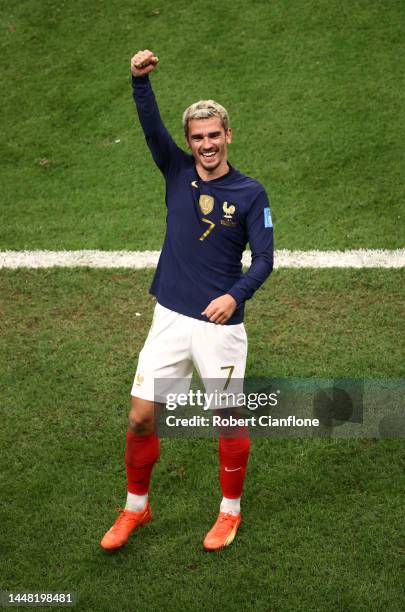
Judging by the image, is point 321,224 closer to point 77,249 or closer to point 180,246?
point 77,249

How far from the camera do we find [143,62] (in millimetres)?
4195

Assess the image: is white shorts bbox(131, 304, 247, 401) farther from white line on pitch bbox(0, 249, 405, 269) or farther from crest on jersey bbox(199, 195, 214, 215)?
white line on pitch bbox(0, 249, 405, 269)

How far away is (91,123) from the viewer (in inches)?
360

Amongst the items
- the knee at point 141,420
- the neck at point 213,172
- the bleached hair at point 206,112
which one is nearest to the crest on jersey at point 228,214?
the neck at point 213,172

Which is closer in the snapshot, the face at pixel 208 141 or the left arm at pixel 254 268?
the left arm at pixel 254 268

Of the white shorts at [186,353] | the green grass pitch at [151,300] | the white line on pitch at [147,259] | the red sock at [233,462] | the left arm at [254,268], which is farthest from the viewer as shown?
the white line on pitch at [147,259]

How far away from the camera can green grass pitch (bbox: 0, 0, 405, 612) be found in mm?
4457

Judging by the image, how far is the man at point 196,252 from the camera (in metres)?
4.25

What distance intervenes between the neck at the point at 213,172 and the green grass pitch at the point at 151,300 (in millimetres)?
1738

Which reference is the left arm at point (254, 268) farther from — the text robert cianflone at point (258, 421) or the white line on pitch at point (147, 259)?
the white line on pitch at point (147, 259)

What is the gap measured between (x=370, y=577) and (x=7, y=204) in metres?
5.14

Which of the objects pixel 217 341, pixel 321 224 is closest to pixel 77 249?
pixel 321 224

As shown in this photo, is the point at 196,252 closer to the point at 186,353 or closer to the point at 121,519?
the point at 186,353

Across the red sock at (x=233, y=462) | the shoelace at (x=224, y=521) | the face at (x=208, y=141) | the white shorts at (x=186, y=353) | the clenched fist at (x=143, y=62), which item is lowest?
the shoelace at (x=224, y=521)
